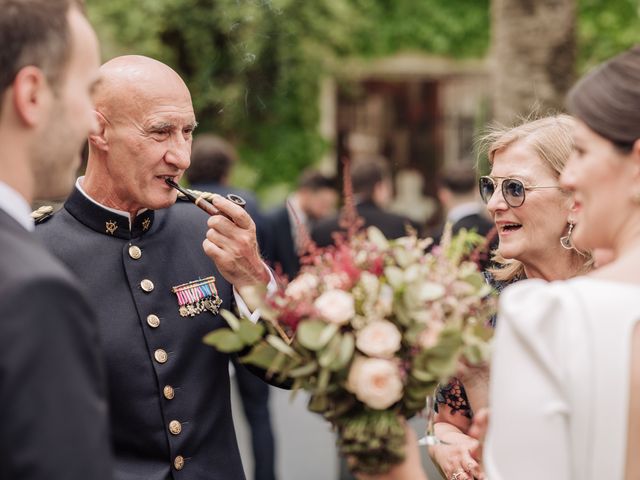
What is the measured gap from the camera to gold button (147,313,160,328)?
111 inches

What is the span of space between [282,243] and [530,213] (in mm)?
4934

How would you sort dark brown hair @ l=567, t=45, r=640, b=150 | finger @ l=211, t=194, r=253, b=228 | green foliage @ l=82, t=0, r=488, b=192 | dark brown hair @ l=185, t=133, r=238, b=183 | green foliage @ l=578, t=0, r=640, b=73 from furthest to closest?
green foliage @ l=578, t=0, r=640, b=73, green foliage @ l=82, t=0, r=488, b=192, dark brown hair @ l=185, t=133, r=238, b=183, finger @ l=211, t=194, r=253, b=228, dark brown hair @ l=567, t=45, r=640, b=150

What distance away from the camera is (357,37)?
Result: 13430 millimetres

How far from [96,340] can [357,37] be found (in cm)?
1206

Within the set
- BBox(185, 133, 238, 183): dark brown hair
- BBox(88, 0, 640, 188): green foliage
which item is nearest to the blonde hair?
BBox(185, 133, 238, 183): dark brown hair

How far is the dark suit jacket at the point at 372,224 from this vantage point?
7.10 m

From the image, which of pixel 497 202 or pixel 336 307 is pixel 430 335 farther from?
pixel 497 202

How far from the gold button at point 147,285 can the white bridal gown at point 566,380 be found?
1266mm

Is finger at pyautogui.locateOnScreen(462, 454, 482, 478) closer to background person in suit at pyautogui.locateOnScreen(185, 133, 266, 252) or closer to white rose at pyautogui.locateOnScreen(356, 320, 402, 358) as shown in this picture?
white rose at pyautogui.locateOnScreen(356, 320, 402, 358)

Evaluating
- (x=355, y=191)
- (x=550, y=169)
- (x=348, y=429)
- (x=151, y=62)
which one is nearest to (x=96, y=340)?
(x=348, y=429)

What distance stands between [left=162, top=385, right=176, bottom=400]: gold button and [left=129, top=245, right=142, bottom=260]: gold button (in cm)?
41

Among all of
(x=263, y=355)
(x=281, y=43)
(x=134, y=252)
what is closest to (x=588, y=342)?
(x=263, y=355)

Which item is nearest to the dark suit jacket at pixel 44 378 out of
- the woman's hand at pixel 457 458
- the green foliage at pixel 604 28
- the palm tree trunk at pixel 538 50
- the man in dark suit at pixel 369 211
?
the woman's hand at pixel 457 458

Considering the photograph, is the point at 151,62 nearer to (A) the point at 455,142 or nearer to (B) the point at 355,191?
(B) the point at 355,191
